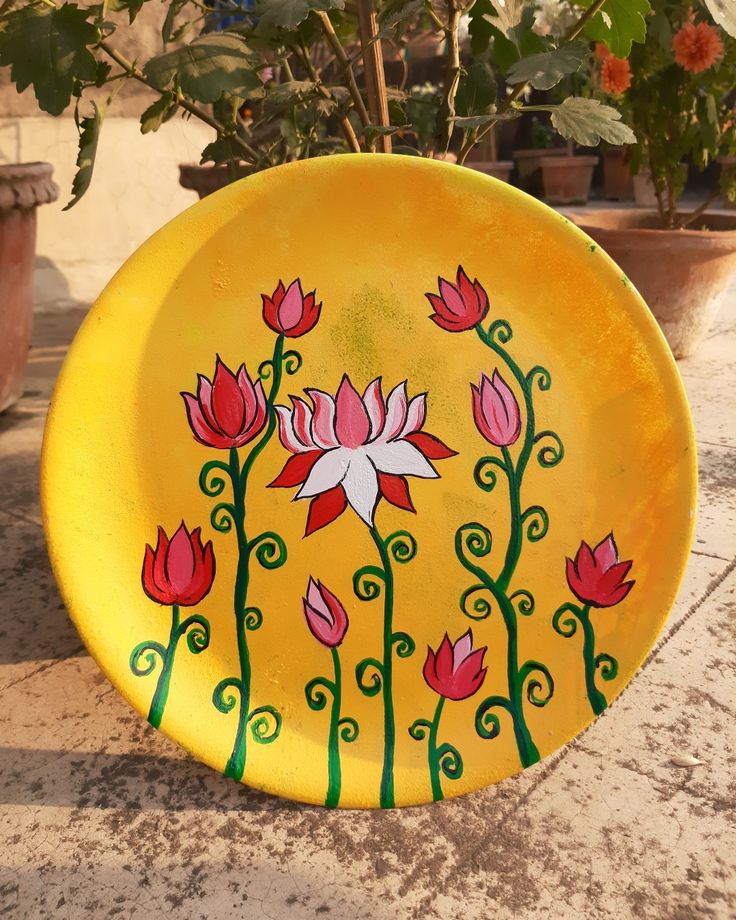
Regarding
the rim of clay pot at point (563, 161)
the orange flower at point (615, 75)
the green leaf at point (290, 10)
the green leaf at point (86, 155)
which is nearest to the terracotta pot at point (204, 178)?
the orange flower at point (615, 75)

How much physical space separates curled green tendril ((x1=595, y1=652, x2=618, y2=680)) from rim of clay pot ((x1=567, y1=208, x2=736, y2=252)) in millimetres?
2103

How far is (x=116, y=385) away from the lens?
108 centimetres

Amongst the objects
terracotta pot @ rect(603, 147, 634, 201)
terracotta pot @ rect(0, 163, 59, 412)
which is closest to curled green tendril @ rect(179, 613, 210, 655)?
terracotta pot @ rect(0, 163, 59, 412)

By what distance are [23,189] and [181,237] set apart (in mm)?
1473

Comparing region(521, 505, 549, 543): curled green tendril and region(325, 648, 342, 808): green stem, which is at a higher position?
region(521, 505, 549, 543): curled green tendril

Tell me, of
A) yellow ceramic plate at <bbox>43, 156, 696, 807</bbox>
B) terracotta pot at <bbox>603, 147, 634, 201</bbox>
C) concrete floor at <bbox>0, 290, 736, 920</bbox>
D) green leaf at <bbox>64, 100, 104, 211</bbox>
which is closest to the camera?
concrete floor at <bbox>0, 290, 736, 920</bbox>

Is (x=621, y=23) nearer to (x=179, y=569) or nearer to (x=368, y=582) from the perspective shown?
(x=368, y=582)

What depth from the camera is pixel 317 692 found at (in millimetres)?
1115

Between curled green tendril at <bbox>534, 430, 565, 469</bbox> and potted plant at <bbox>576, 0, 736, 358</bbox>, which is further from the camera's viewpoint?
potted plant at <bbox>576, 0, 736, 358</bbox>

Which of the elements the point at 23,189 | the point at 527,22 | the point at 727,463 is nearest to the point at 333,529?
the point at 527,22

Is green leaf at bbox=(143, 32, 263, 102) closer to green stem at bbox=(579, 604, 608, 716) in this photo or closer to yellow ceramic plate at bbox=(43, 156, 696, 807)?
yellow ceramic plate at bbox=(43, 156, 696, 807)

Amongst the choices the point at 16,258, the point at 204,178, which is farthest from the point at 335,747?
the point at 204,178

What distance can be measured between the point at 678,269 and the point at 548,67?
72.8 inches

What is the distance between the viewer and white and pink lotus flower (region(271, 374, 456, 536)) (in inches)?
43.8
